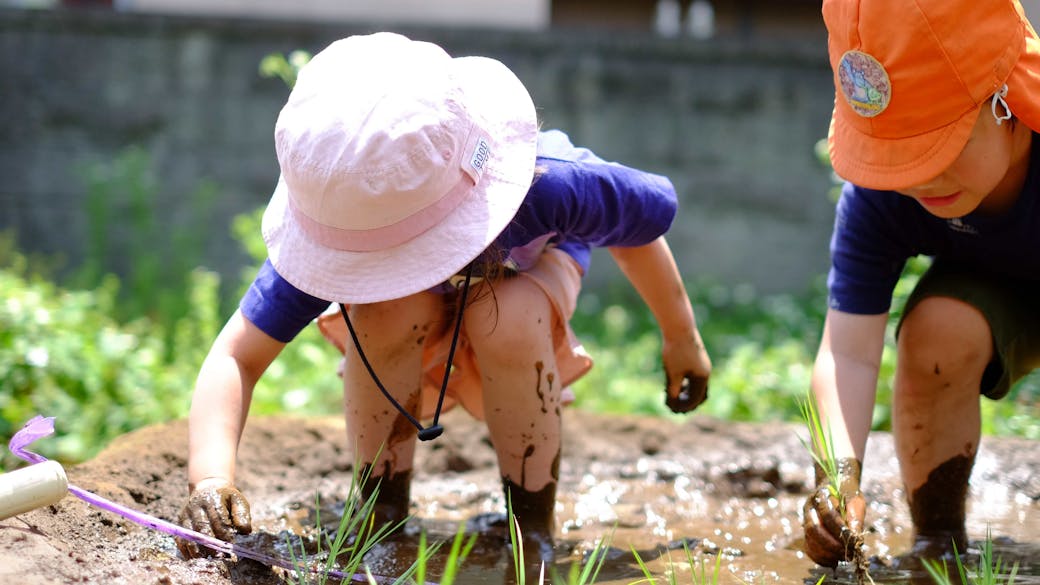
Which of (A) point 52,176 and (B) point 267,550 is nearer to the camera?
(B) point 267,550

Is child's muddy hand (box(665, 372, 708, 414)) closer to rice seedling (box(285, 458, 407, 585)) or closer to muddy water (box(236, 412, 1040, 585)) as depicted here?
muddy water (box(236, 412, 1040, 585))

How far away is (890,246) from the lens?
244 cm

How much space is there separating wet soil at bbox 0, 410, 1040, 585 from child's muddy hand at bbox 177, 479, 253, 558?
2.0 inches

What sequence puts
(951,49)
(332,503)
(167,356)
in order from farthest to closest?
1. (167,356)
2. (332,503)
3. (951,49)

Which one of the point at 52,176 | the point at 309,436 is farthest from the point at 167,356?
the point at 52,176

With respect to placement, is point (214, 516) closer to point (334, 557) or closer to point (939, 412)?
point (334, 557)

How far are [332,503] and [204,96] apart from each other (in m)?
3.91

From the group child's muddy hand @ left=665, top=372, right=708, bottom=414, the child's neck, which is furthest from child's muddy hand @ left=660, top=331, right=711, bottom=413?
the child's neck

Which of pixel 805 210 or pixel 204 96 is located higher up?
pixel 204 96

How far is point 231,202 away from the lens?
20.5ft

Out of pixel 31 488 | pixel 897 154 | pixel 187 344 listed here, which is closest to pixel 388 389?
pixel 31 488

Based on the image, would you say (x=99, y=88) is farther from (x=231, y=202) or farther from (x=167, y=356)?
(x=167, y=356)

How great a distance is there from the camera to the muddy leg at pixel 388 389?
230 centimetres

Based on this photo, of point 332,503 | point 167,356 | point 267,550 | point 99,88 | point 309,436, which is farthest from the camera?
point 99,88
